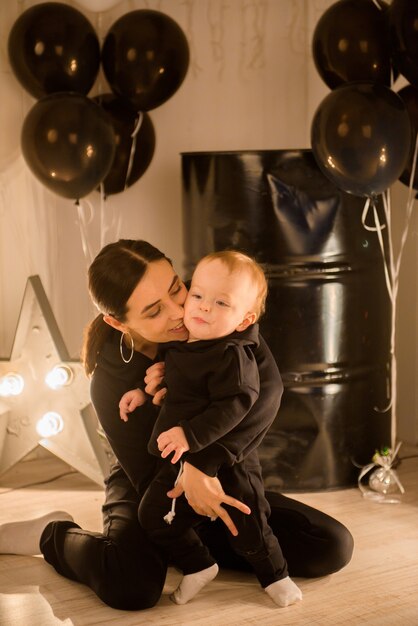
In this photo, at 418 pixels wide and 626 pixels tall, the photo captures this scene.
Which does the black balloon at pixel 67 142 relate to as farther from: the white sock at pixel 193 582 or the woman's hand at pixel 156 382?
the white sock at pixel 193 582

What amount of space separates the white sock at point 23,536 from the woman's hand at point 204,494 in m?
0.58

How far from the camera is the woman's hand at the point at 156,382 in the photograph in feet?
7.47

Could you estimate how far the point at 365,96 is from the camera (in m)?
2.71

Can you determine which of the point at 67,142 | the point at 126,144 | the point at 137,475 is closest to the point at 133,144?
the point at 126,144

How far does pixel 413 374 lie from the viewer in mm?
3672

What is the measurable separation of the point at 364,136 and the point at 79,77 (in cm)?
93

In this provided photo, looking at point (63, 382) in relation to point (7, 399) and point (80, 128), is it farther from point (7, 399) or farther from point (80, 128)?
point (80, 128)

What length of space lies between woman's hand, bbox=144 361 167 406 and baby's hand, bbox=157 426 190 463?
0.15 metres

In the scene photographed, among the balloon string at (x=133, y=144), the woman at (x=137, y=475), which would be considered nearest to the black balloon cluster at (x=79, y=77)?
the balloon string at (x=133, y=144)

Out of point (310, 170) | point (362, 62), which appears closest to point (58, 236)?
point (310, 170)

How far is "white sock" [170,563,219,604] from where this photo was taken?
2250mm

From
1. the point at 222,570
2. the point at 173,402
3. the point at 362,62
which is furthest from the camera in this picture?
the point at 362,62

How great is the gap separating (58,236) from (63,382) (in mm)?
592

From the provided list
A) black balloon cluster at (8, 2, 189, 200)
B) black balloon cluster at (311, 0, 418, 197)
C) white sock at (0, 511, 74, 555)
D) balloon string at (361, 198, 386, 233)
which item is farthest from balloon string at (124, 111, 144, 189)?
white sock at (0, 511, 74, 555)
